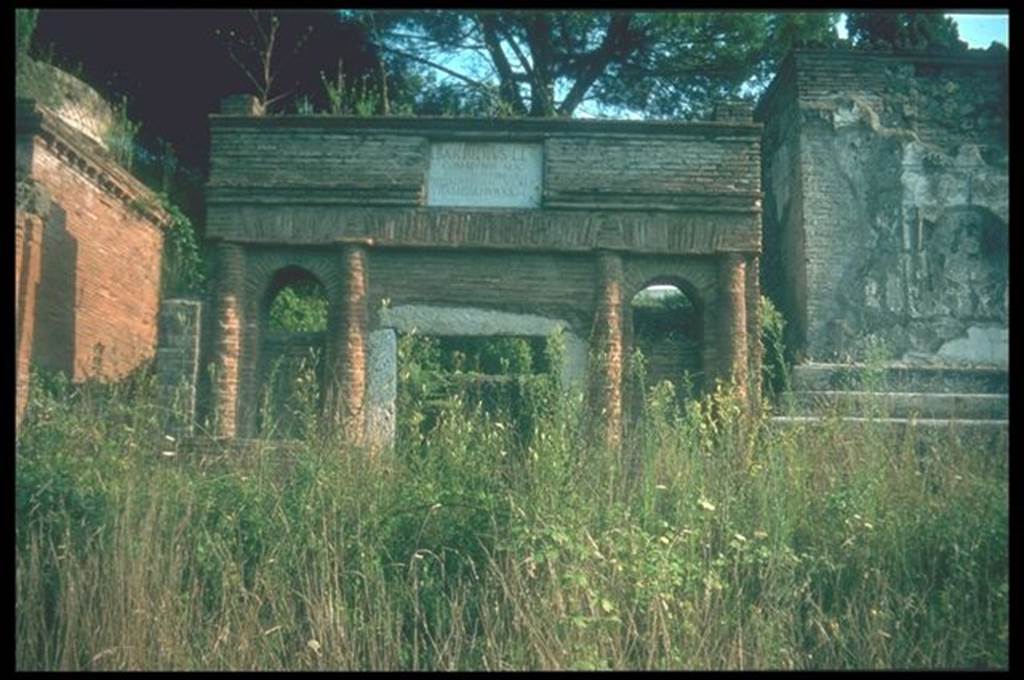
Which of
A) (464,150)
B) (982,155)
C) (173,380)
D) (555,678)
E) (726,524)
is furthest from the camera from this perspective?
(464,150)

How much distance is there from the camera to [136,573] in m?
5.69

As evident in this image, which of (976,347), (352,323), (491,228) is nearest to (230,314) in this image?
(352,323)

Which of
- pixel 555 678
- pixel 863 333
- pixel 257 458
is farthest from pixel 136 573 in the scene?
pixel 863 333

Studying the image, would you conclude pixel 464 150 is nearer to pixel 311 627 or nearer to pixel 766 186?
pixel 766 186

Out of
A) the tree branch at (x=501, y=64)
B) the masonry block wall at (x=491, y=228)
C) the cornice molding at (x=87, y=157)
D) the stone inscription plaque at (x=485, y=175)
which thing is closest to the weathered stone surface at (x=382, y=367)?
the masonry block wall at (x=491, y=228)

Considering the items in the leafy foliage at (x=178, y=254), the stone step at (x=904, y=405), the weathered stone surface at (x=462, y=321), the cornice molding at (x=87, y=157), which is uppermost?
the cornice molding at (x=87, y=157)

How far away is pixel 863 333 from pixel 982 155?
1.88 meters

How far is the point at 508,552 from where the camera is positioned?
593 centimetres

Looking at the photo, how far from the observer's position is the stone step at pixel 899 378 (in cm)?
754

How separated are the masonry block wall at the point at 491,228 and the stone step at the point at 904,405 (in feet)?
14.1

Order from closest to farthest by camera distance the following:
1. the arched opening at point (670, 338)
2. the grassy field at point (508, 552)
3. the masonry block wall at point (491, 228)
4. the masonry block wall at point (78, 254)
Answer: the grassy field at point (508, 552)
the masonry block wall at point (78, 254)
the masonry block wall at point (491, 228)
the arched opening at point (670, 338)

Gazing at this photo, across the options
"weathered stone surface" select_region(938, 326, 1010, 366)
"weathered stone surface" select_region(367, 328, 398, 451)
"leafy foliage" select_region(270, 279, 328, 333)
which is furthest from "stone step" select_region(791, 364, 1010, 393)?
"leafy foliage" select_region(270, 279, 328, 333)

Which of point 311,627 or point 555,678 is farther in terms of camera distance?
point 311,627

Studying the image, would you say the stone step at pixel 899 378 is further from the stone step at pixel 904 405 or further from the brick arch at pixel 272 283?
the brick arch at pixel 272 283
